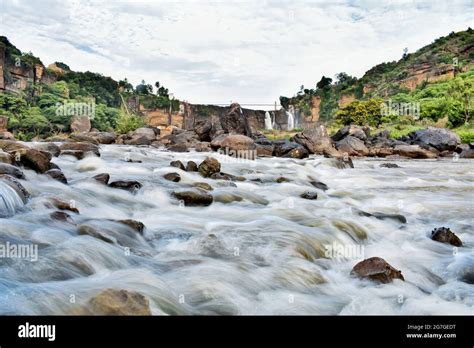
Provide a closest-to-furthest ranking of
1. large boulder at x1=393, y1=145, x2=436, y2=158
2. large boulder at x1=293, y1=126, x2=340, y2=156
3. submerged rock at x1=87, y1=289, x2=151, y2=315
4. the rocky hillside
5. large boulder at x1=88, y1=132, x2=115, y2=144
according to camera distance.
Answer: submerged rock at x1=87, y1=289, x2=151, y2=315 → large boulder at x1=293, y1=126, x2=340, y2=156 → large boulder at x1=393, y1=145, x2=436, y2=158 → large boulder at x1=88, y1=132, x2=115, y2=144 → the rocky hillside

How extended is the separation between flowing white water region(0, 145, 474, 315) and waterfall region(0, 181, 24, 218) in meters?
0.14

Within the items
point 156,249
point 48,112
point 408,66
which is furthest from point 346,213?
point 408,66

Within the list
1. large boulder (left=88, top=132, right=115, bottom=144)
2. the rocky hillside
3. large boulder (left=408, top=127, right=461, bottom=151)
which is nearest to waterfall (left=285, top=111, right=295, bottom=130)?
the rocky hillside

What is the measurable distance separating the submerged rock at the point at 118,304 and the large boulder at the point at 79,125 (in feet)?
137

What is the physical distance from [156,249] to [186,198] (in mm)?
2522

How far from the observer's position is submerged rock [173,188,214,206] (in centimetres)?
750

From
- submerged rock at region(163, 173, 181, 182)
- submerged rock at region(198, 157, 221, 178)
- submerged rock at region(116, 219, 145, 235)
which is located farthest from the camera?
submerged rock at region(198, 157, 221, 178)

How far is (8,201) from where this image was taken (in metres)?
5.47

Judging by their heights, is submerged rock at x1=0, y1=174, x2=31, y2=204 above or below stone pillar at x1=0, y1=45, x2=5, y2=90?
below

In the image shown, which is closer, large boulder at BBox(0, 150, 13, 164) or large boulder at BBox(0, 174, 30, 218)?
large boulder at BBox(0, 174, 30, 218)

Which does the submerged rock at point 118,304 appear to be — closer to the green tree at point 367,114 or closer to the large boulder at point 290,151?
the large boulder at point 290,151

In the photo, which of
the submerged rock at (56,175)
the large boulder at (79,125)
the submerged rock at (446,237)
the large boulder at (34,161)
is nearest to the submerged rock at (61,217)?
the submerged rock at (56,175)

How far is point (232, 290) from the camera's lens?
395cm

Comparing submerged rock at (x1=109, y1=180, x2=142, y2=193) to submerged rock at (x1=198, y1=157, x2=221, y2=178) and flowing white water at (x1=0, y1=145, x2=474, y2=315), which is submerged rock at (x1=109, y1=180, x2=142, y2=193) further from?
submerged rock at (x1=198, y1=157, x2=221, y2=178)
